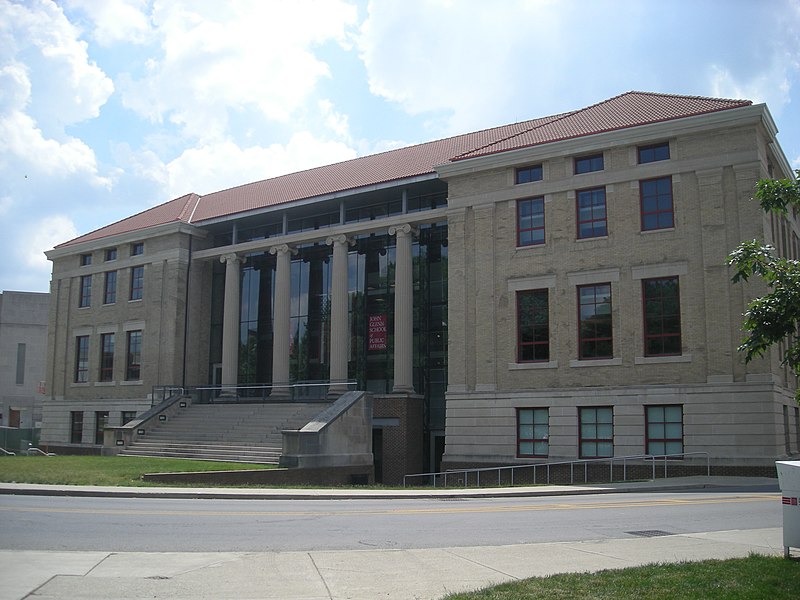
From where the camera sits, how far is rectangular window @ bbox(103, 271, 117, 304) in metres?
50.2

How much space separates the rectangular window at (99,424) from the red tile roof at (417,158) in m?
11.0

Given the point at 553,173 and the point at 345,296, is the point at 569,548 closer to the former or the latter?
the point at 553,173

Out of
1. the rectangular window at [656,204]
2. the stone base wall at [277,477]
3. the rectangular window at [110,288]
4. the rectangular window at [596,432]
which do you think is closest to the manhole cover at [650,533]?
the stone base wall at [277,477]

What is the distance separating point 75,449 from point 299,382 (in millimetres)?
15968

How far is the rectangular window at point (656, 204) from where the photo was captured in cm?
3164

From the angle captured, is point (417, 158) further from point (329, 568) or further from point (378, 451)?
point (329, 568)

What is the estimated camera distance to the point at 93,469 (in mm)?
27750

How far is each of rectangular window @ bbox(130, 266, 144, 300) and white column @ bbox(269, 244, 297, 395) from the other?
33.0ft

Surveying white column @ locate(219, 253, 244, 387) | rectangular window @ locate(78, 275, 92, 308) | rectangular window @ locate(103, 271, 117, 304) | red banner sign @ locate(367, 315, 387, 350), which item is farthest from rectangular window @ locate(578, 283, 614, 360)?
rectangular window @ locate(78, 275, 92, 308)

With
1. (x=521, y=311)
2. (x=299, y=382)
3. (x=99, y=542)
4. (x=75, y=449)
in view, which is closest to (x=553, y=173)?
(x=521, y=311)

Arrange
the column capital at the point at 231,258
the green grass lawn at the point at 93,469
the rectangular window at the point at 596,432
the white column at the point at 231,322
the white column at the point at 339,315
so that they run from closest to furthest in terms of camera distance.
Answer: the green grass lawn at the point at 93,469
the rectangular window at the point at 596,432
the white column at the point at 339,315
the white column at the point at 231,322
the column capital at the point at 231,258

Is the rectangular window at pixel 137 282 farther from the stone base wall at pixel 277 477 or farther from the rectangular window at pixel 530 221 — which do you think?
the rectangular window at pixel 530 221

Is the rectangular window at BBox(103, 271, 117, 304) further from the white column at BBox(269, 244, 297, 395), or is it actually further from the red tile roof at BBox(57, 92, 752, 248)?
the white column at BBox(269, 244, 297, 395)

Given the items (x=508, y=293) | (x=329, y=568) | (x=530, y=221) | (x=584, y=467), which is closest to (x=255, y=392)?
(x=508, y=293)
